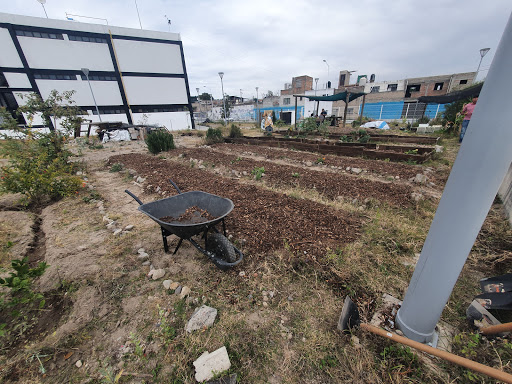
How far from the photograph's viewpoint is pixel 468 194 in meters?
1.09

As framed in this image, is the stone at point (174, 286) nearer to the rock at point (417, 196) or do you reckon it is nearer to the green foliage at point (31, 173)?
the green foliage at point (31, 173)

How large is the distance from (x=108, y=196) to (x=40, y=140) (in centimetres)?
242

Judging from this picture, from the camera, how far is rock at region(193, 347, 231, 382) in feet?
4.99

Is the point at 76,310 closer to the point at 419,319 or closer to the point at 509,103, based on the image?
the point at 419,319

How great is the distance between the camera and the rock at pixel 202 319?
1.86m

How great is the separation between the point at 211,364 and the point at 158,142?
32.9 feet

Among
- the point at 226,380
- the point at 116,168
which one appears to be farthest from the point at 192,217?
the point at 116,168

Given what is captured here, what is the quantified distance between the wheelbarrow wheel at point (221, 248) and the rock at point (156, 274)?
0.61 m

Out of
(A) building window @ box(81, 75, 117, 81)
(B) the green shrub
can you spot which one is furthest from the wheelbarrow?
(A) building window @ box(81, 75, 117, 81)

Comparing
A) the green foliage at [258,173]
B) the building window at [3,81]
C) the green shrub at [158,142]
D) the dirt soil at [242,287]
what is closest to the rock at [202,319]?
the dirt soil at [242,287]

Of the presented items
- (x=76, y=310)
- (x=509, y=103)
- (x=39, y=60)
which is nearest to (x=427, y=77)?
(x=509, y=103)

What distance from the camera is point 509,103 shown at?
0.94 m

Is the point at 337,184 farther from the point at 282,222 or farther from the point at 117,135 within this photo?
the point at 117,135

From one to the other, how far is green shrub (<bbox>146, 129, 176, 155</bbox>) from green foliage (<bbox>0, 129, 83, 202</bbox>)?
445cm
